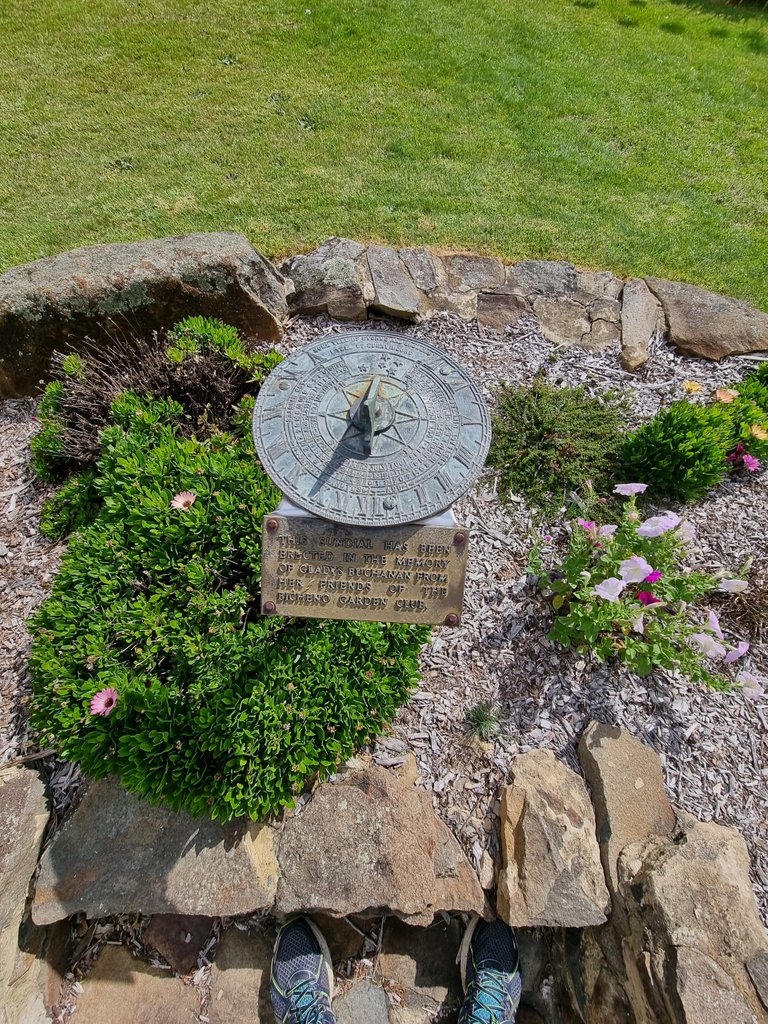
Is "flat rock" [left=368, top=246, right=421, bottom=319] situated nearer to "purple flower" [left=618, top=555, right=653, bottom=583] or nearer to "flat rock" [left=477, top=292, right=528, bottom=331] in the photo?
"flat rock" [left=477, top=292, right=528, bottom=331]

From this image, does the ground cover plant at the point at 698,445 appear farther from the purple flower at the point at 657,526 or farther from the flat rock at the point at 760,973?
the flat rock at the point at 760,973

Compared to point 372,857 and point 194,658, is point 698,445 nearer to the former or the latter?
point 372,857

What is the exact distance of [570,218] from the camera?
235 inches

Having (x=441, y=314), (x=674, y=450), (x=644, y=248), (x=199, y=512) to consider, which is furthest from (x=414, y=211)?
(x=199, y=512)

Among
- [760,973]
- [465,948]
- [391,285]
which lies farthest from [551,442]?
[465,948]

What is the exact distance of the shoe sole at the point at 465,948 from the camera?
116 inches

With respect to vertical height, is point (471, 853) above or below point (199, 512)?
below

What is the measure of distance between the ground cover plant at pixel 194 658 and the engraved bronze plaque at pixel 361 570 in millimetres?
582

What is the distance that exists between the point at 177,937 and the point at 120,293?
14.6 feet

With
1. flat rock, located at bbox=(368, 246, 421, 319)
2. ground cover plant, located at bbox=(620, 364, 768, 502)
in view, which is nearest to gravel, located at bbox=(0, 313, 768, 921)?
ground cover plant, located at bbox=(620, 364, 768, 502)

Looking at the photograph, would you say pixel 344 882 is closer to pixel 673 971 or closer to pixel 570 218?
pixel 673 971

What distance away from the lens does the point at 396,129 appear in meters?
6.74

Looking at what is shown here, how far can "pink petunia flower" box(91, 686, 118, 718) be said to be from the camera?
2648mm

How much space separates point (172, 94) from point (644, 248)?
649cm
